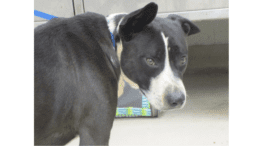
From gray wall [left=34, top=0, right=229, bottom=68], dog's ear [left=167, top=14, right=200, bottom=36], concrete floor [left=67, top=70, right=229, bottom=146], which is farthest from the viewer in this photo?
gray wall [left=34, top=0, right=229, bottom=68]

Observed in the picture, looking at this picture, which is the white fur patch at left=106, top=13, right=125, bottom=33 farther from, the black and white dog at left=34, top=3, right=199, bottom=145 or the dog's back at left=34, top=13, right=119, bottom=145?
the dog's back at left=34, top=13, right=119, bottom=145

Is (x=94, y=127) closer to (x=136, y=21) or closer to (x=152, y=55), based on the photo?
(x=152, y=55)

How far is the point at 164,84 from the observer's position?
1220 millimetres

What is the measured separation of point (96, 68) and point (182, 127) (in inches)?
70.1

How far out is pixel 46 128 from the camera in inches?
42.7

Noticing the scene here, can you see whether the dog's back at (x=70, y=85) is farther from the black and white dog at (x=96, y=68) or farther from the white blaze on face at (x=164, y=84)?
the white blaze on face at (x=164, y=84)

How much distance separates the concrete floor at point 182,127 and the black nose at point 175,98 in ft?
3.75

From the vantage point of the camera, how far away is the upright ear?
1.20 meters

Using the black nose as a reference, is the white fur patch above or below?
above

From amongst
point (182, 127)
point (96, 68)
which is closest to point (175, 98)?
point (96, 68)

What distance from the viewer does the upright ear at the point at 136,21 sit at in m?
1.20

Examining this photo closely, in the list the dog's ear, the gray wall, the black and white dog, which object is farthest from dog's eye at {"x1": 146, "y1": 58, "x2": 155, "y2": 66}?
the gray wall

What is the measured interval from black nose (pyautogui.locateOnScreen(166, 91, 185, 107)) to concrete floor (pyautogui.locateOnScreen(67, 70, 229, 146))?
1144 mm

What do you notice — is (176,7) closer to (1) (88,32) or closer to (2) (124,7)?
(2) (124,7)
